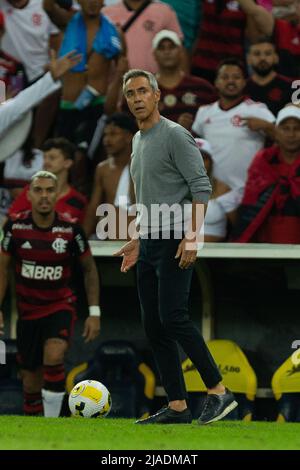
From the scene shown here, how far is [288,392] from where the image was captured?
36.7 ft

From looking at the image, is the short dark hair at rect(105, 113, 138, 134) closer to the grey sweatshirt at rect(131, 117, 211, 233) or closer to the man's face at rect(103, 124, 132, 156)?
the man's face at rect(103, 124, 132, 156)

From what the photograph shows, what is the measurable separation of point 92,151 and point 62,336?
98.3 inches

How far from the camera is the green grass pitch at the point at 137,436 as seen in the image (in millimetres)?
6926

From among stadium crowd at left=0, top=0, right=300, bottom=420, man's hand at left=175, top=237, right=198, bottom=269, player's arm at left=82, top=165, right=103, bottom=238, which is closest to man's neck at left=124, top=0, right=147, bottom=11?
stadium crowd at left=0, top=0, right=300, bottom=420

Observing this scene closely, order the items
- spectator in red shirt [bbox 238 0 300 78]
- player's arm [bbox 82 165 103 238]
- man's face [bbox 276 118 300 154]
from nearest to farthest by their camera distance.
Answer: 1. man's face [bbox 276 118 300 154]
2. player's arm [bbox 82 165 103 238]
3. spectator in red shirt [bbox 238 0 300 78]

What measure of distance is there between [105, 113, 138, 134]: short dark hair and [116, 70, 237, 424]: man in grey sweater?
4099mm

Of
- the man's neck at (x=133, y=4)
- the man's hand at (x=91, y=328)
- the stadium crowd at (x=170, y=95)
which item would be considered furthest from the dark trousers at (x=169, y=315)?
the man's neck at (x=133, y=4)

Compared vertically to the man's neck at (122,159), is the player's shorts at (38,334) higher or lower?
lower

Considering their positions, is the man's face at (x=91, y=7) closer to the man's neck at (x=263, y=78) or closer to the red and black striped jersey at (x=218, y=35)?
the red and black striped jersey at (x=218, y=35)

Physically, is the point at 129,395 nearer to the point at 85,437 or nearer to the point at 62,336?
the point at 62,336

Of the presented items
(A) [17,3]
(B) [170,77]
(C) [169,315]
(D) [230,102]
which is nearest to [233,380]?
(D) [230,102]

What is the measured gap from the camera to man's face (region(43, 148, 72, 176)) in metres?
12.0

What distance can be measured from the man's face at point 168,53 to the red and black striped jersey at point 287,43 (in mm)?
1018
